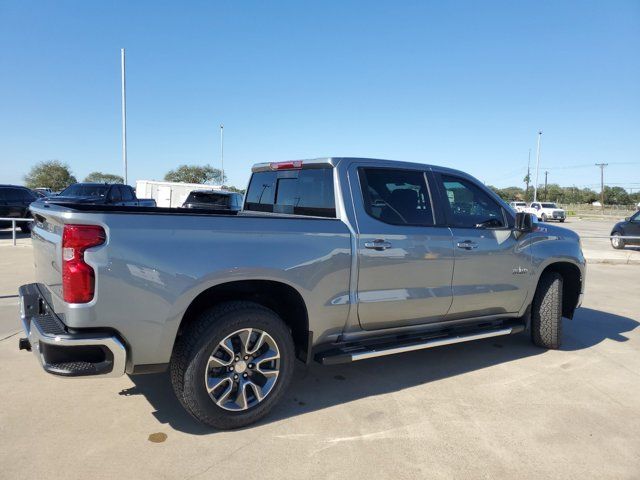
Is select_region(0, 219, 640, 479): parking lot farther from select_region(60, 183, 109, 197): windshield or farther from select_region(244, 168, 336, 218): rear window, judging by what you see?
select_region(60, 183, 109, 197): windshield

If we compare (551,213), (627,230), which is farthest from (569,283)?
(551,213)

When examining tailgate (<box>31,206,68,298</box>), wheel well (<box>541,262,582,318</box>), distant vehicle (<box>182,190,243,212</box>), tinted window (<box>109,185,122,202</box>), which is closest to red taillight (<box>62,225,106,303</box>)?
tailgate (<box>31,206,68,298</box>)

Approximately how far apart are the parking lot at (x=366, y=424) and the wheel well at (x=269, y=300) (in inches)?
22.5

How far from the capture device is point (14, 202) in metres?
15.7

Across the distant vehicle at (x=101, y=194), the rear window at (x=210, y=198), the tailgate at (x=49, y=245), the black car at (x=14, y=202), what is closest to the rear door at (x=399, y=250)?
the tailgate at (x=49, y=245)

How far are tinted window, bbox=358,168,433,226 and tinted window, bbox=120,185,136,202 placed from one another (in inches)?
544

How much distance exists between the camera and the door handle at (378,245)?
11.9ft

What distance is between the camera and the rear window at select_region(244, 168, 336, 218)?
388 centimetres

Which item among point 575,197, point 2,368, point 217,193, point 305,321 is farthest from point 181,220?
point 575,197

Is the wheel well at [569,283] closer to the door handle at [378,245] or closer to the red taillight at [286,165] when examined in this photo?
the door handle at [378,245]

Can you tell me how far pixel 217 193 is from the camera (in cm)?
1412

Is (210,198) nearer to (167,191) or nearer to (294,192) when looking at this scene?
(294,192)

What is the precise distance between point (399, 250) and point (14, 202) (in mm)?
16091

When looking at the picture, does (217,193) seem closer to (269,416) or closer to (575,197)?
(269,416)
